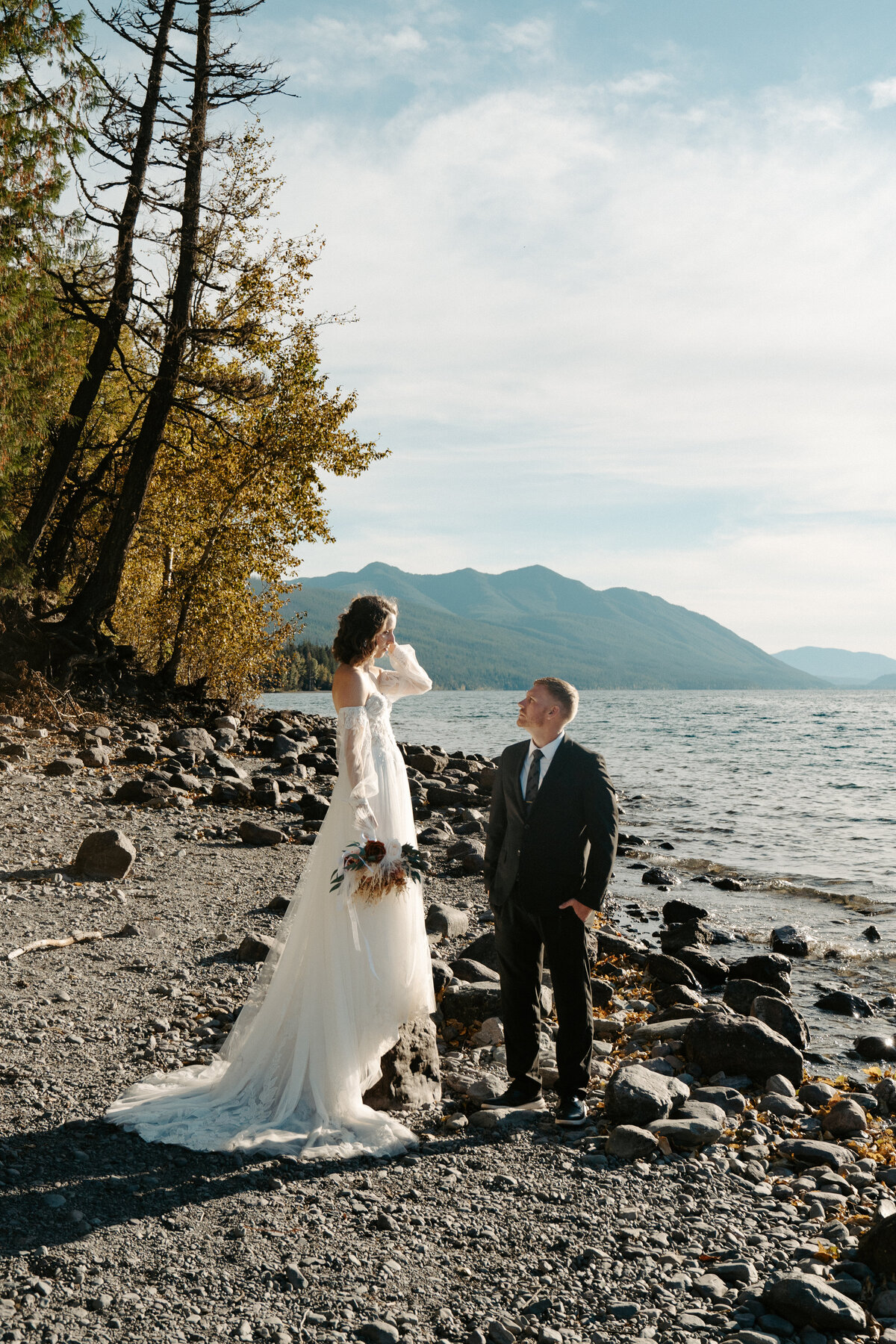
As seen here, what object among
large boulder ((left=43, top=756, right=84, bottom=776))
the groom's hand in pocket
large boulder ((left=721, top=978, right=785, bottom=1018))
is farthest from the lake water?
large boulder ((left=43, top=756, right=84, bottom=776))

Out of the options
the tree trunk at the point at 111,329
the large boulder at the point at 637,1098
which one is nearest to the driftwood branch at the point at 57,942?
the large boulder at the point at 637,1098

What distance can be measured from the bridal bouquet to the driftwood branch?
3851mm

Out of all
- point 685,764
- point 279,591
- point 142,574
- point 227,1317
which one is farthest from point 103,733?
point 685,764

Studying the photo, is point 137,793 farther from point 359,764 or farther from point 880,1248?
point 880,1248

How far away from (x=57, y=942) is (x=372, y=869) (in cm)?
414

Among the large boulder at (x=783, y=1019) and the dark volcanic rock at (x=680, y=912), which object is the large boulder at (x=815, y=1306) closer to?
the large boulder at (x=783, y=1019)

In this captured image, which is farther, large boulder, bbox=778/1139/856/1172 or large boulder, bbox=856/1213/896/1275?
large boulder, bbox=778/1139/856/1172

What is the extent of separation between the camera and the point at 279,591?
93.1 feet

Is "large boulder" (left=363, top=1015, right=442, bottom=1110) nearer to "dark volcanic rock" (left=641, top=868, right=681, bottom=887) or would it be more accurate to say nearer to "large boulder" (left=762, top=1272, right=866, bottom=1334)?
"large boulder" (left=762, top=1272, right=866, bottom=1334)

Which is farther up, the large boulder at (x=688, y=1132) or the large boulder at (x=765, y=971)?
the large boulder at (x=688, y=1132)

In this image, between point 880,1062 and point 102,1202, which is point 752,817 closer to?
point 880,1062

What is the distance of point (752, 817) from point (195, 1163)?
21.5 metres

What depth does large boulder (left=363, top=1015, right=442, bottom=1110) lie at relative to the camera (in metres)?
5.78

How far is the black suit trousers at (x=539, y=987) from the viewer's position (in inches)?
228
